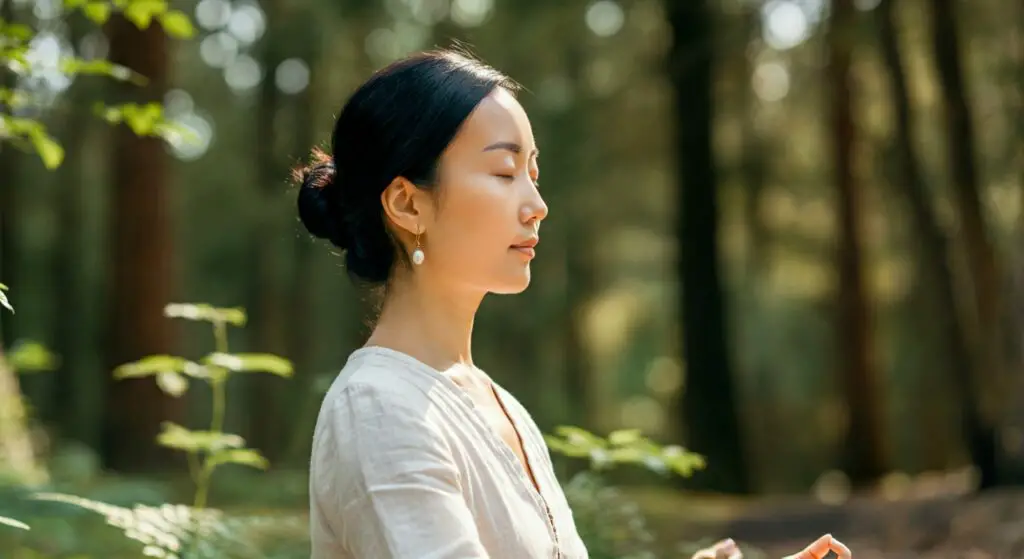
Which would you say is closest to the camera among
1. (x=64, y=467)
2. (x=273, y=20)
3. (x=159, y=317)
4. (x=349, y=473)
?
(x=349, y=473)

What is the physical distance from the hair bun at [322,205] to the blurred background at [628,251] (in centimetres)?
114

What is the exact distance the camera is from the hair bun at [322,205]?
94.0 inches

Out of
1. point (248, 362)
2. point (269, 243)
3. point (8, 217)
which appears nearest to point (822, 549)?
point (248, 362)

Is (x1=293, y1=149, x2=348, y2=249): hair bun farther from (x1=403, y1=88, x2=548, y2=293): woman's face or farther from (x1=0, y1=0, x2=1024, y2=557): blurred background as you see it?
(x1=0, y1=0, x2=1024, y2=557): blurred background

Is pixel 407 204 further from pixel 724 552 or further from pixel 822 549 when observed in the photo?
pixel 822 549

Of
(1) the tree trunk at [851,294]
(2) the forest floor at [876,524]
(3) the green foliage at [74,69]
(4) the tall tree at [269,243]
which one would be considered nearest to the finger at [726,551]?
(3) the green foliage at [74,69]

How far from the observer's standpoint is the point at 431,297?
2.30 metres

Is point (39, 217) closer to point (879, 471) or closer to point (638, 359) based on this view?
point (638, 359)

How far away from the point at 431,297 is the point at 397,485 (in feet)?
1.68

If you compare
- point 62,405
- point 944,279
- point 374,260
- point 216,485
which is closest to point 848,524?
point 944,279

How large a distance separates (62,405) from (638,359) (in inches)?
474

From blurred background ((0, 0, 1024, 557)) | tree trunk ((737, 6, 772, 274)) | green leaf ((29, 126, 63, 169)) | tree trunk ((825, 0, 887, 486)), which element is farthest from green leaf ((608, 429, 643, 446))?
tree trunk ((737, 6, 772, 274))

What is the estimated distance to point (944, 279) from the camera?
9383mm

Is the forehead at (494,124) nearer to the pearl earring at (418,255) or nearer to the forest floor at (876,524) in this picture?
the pearl earring at (418,255)
